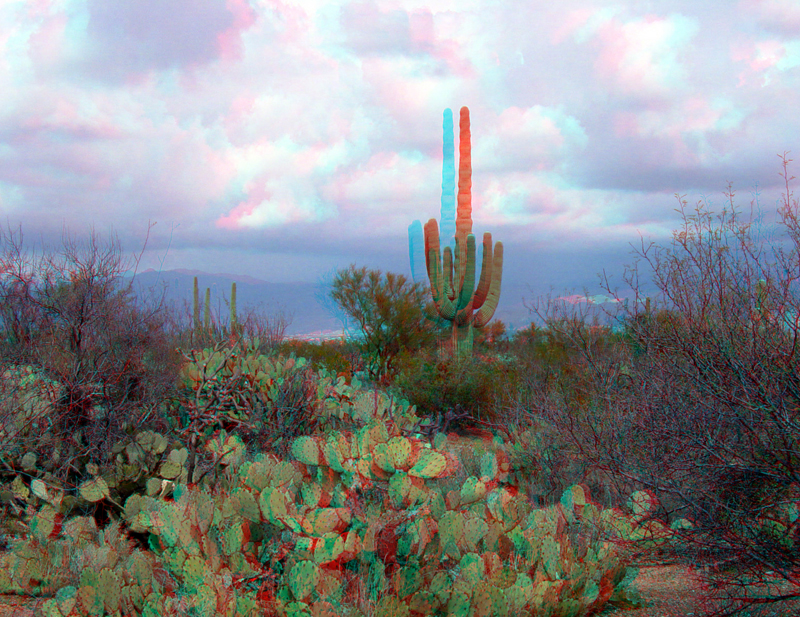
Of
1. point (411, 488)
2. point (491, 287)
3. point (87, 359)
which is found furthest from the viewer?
point (491, 287)

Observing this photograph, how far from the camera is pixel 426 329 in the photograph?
16.6 m

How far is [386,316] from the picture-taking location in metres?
16.5

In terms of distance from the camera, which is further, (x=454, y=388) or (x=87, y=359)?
(x=454, y=388)

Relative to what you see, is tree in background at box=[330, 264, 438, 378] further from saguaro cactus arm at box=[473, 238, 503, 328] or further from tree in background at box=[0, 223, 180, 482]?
tree in background at box=[0, 223, 180, 482]

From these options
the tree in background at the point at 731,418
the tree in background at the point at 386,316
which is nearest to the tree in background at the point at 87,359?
the tree in background at the point at 731,418


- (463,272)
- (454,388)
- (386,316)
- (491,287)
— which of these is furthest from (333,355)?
(454,388)

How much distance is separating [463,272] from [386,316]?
2581 millimetres

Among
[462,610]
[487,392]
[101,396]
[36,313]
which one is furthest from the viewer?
[487,392]

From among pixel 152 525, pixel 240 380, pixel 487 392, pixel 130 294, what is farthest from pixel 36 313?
pixel 487 392

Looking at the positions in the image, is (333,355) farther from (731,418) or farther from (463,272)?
(731,418)

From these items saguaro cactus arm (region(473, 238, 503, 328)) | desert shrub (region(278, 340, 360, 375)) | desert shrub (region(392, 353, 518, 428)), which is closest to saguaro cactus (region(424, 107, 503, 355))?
saguaro cactus arm (region(473, 238, 503, 328))

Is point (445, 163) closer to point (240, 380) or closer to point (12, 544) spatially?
point (240, 380)

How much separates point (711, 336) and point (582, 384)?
4.79 m

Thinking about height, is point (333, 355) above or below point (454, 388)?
above
